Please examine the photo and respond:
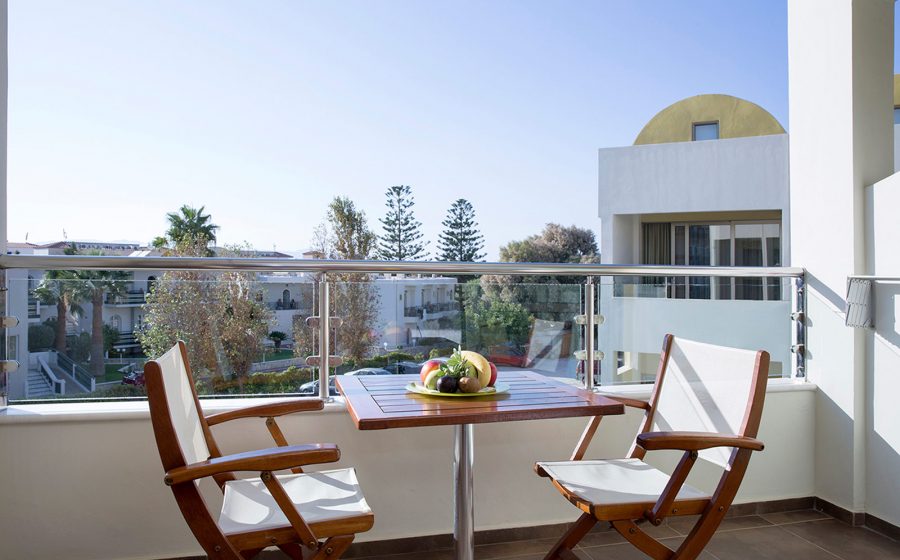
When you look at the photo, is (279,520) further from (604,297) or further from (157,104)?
(157,104)

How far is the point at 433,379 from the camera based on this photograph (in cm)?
225

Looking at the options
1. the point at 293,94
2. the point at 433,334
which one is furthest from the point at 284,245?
the point at 433,334

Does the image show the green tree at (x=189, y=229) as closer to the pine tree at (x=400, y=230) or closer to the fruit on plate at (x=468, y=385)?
the pine tree at (x=400, y=230)

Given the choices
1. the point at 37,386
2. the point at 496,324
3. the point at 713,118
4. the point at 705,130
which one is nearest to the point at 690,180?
the point at 705,130

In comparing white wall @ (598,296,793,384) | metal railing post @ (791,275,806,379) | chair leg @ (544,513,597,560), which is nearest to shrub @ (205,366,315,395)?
chair leg @ (544,513,597,560)

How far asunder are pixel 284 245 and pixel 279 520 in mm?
35291

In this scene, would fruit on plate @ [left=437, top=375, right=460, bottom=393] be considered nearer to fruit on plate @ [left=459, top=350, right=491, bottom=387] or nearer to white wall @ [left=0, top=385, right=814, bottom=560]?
fruit on plate @ [left=459, top=350, right=491, bottom=387]

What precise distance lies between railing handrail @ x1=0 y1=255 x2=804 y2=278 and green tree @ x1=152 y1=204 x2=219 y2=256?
110 feet

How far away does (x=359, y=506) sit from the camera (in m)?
2.01

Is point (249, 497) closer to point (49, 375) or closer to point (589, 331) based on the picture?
point (49, 375)

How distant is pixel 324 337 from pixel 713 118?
57.9ft

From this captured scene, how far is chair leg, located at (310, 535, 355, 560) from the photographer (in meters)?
1.87

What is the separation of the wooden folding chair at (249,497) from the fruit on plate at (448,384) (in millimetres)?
414

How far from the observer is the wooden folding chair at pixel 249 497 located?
1.77 m
